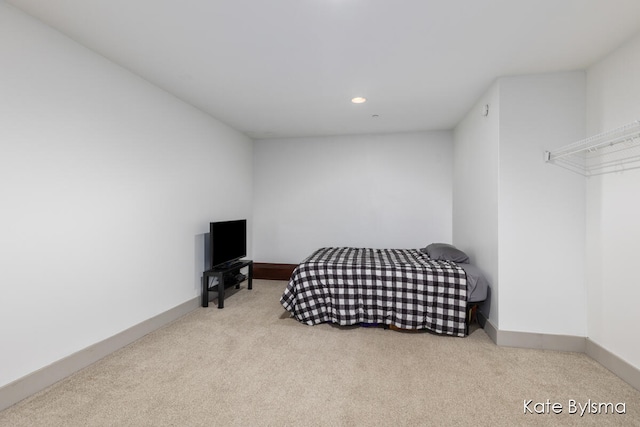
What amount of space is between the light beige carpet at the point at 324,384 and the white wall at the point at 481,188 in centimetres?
72

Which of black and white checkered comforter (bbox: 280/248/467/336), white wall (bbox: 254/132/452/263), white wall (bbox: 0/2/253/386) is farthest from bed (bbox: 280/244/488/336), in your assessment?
white wall (bbox: 254/132/452/263)

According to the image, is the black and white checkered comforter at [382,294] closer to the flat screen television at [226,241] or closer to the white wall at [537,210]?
the white wall at [537,210]

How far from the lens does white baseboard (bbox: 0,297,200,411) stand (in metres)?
1.91

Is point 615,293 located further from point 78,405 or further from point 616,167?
point 78,405

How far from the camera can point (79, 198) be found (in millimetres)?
2342

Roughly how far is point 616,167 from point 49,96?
417 centimetres

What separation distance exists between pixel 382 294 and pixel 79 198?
9.20ft

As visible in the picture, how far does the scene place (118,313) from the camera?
8.83 ft

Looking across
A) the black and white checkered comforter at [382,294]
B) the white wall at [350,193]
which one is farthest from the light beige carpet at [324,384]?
the white wall at [350,193]

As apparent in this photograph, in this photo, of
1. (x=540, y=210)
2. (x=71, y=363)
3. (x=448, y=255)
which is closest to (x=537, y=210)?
(x=540, y=210)

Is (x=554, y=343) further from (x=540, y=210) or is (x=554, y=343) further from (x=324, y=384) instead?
(x=324, y=384)

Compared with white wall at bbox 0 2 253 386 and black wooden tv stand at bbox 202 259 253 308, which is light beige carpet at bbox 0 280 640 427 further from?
black wooden tv stand at bbox 202 259 253 308

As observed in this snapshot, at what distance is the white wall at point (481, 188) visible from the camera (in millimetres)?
2922

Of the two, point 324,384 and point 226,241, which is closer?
point 324,384
